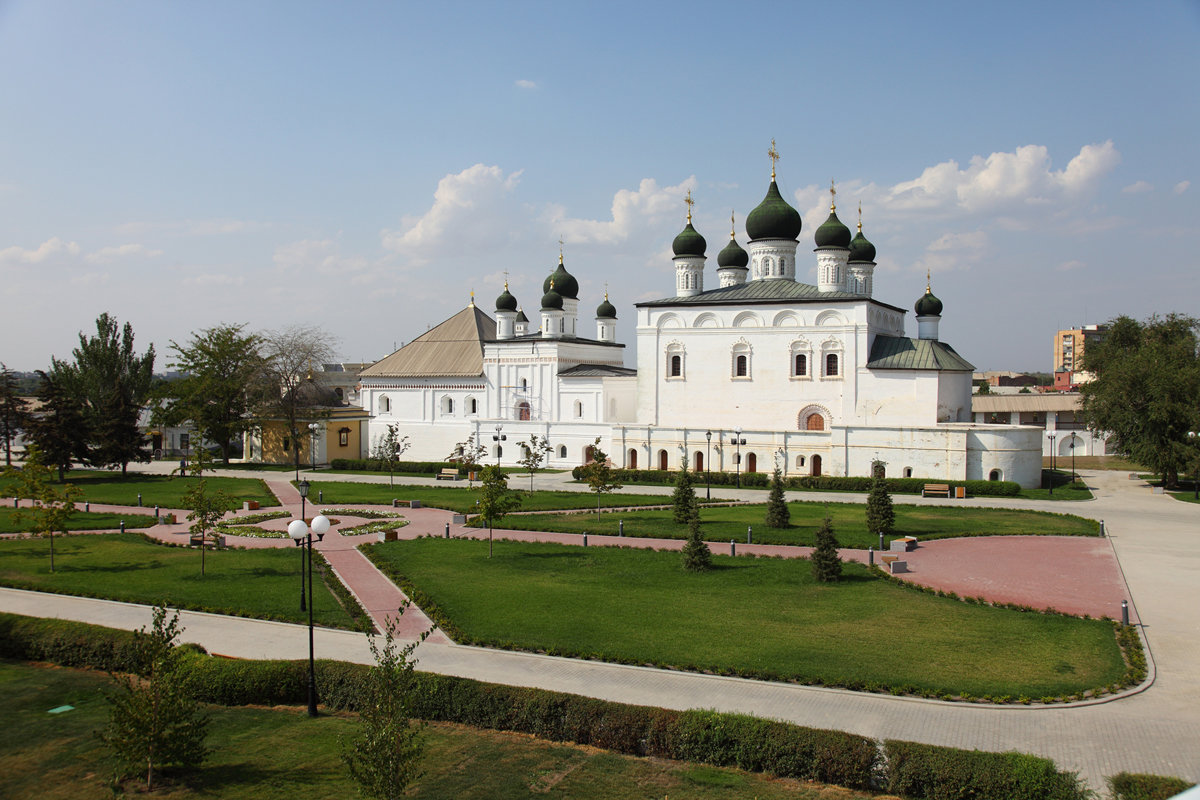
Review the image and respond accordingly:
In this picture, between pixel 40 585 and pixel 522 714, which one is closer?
pixel 522 714

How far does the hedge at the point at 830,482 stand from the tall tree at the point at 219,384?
20.3 m

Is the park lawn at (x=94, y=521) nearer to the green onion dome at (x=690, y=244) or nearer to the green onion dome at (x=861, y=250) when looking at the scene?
the green onion dome at (x=690, y=244)

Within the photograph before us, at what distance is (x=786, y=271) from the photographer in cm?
4131

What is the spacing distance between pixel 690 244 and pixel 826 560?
27332mm

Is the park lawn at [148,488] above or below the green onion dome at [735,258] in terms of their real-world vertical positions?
below

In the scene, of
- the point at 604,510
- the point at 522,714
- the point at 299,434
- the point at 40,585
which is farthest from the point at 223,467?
the point at 522,714

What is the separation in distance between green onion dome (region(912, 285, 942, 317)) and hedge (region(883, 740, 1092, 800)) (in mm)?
35362

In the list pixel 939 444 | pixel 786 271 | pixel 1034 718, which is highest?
pixel 786 271

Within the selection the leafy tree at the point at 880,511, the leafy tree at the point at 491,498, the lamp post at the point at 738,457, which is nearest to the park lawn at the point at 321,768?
the leafy tree at the point at 491,498

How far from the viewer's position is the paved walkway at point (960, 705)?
988 cm

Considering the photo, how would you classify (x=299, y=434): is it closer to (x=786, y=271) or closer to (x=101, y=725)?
(x=786, y=271)

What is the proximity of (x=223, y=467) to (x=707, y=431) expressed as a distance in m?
25.4

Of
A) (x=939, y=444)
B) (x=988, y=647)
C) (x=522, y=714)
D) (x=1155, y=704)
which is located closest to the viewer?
(x=522, y=714)

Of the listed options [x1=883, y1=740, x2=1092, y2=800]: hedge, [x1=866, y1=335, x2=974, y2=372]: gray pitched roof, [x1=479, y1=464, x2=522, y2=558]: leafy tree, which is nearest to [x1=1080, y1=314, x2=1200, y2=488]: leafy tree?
[x1=866, y1=335, x2=974, y2=372]: gray pitched roof
